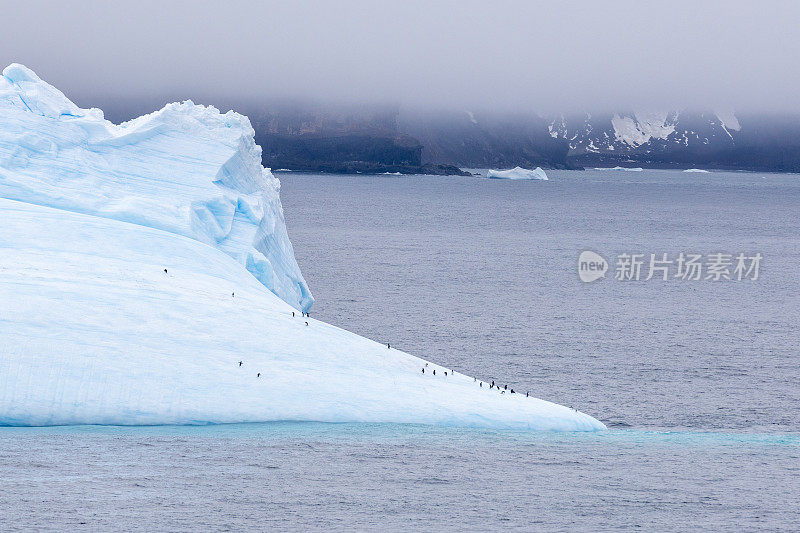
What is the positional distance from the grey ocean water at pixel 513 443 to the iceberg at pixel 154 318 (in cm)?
69

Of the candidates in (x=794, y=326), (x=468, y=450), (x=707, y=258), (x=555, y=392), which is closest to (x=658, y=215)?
(x=707, y=258)

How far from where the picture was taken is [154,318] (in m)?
26.1

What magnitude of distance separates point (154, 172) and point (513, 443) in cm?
1754

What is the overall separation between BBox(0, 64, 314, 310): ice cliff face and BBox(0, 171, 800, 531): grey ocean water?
20.9 ft

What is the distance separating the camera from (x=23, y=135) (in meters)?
33.7

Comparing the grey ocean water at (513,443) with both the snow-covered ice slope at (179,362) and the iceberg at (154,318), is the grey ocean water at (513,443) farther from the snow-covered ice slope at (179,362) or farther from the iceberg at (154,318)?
the iceberg at (154,318)
